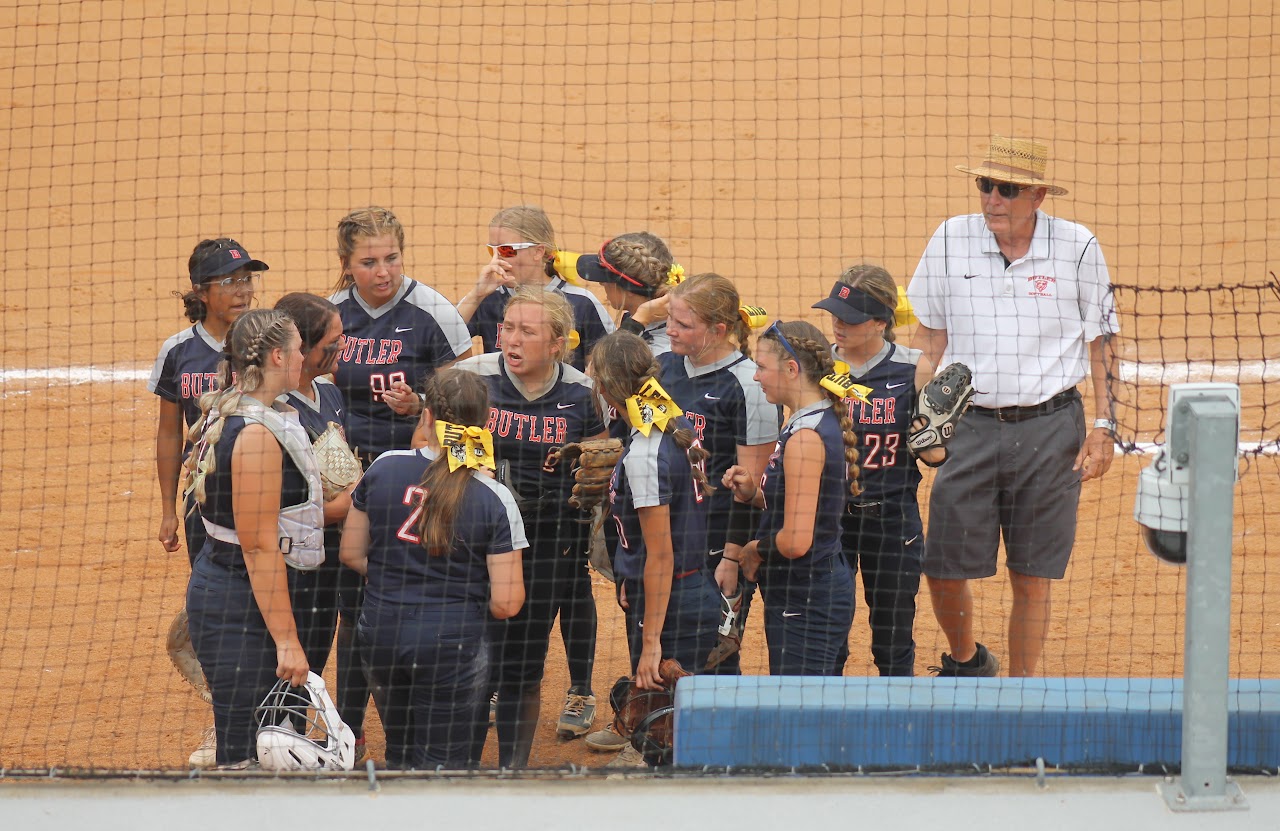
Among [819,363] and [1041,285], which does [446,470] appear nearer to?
[819,363]

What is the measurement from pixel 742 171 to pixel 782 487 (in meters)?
8.02

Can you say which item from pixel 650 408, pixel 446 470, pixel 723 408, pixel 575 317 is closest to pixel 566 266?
pixel 575 317

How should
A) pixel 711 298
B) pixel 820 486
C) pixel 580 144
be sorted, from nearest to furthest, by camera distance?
pixel 820 486 < pixel 711 298 < pixel 580 144

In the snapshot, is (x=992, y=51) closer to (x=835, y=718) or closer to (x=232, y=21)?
(x=232, y=21)

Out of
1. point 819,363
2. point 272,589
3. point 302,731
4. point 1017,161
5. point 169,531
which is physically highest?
point 1017,161

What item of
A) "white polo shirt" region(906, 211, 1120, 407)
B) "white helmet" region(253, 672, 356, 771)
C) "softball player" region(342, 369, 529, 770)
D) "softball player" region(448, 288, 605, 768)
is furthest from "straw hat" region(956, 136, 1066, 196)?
"white helmet" region(253, 672, 356, 771)

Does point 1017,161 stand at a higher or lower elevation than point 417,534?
higher

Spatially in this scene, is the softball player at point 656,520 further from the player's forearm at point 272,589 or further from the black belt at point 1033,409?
the black belt at point 1033,409

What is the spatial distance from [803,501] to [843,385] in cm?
38

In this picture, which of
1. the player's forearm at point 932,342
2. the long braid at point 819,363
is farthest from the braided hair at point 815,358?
the player's forearm at point 932,342

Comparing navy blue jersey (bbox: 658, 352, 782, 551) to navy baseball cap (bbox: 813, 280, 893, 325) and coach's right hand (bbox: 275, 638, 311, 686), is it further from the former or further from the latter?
coach's right hand (bbox: 275, 638, 311, 686)

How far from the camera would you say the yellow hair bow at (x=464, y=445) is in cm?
375

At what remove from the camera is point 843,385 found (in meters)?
4.21

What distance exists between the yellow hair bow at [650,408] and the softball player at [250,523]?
90cm
